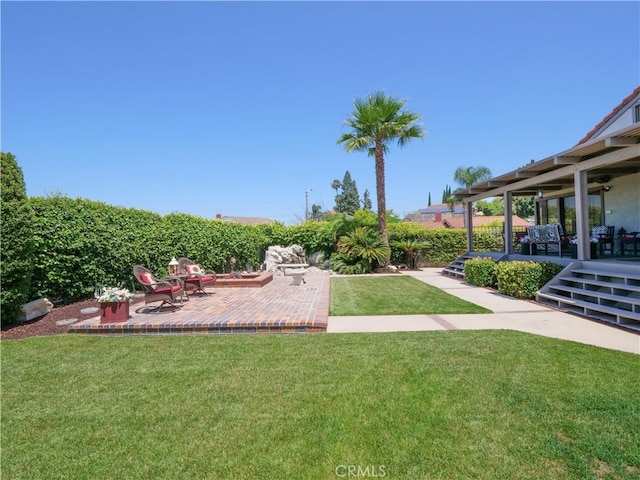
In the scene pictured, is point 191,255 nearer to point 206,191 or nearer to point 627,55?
point 627,55

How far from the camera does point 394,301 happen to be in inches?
349

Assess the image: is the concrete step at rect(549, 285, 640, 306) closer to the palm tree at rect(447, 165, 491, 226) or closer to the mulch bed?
the mulch bed

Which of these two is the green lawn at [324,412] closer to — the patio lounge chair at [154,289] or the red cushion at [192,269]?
the patio lounge chair at [154,289]

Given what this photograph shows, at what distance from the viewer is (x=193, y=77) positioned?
14.0 meters

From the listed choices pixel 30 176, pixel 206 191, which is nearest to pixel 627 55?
pixel 30 176

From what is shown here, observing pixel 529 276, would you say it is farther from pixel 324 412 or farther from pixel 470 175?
pixel 470 175

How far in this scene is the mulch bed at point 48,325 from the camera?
19.7 feet

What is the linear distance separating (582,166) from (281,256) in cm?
1435

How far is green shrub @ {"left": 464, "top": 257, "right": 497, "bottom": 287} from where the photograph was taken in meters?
11.3

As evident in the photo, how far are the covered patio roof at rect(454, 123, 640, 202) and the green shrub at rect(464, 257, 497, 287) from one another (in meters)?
3.06

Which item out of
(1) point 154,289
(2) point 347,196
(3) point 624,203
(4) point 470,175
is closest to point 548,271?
(3) point 624,203

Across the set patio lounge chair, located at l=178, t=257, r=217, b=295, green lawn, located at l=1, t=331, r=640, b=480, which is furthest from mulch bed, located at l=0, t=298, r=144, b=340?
patio lounge chair, located at l=178, t=257, r=217, b=295

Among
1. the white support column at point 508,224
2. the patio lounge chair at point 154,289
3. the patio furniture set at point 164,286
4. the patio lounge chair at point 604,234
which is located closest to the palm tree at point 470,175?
the white support column at point 508,224

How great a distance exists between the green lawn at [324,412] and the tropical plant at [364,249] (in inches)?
470
